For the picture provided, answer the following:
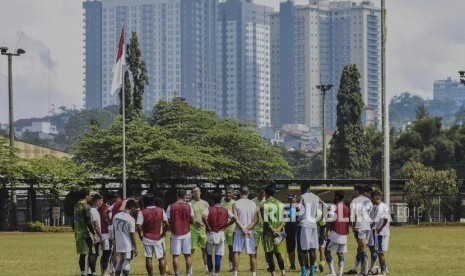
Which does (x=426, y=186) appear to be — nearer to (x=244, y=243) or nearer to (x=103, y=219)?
(x=244, y=243)

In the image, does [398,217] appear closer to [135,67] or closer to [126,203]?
[135,67]

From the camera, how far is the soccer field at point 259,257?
1405 inches

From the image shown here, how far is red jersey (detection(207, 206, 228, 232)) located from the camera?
103ft

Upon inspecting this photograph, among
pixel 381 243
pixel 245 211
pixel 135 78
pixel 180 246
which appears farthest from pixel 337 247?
pixel 135 78

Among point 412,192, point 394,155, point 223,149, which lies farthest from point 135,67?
point 394,155

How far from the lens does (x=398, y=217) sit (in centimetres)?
8588

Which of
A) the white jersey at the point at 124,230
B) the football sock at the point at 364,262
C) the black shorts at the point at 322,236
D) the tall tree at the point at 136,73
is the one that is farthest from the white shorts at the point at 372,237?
the tall tree at the point at 136,73

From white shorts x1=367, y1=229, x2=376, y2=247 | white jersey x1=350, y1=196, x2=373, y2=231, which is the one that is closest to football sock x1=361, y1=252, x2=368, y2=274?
white shorts x1=367, y1=229, x2=376, y2=247

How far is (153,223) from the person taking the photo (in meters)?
29.5

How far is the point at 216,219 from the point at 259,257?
38.4 ft

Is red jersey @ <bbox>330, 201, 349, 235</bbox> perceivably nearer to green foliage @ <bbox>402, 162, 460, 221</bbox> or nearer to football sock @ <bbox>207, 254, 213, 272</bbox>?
football sock @ <bbox>207, 254, 213, 272</bbox>

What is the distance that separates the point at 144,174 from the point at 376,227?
4998 centimetres

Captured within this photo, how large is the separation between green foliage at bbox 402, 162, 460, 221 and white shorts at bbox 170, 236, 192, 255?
188 feet

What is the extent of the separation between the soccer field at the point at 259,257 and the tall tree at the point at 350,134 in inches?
2164
